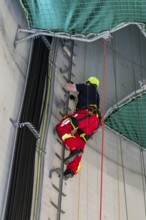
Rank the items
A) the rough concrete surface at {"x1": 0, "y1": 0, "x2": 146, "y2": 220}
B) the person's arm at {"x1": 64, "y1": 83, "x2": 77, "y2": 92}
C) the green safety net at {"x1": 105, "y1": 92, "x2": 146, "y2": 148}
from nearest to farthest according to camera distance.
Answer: the rough concrete surface at {"x1": 0, "y1": 0, "x2": 146, "y2": 220} → the person's arm at {"x1": 64, "y1": 83, "x2": 77, "y2": 92} → the green safety net at {"x1": 105, "y1": 92, "x2": 146, "y2": 148}

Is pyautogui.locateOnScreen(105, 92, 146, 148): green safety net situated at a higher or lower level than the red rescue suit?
higher

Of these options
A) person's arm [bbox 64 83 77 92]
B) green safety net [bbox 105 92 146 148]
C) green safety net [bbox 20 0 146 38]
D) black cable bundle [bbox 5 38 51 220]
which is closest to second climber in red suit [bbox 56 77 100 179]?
person's arm [bbox 64 83 77 92]

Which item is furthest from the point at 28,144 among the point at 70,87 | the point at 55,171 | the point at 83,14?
the point at 83,14

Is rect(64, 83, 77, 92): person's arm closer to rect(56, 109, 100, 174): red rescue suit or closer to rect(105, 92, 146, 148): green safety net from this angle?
rect(56, 109, 100, 174): red rescue suit

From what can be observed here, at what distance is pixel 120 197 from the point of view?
5.52 metres

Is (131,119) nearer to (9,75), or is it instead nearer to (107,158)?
(107,158)

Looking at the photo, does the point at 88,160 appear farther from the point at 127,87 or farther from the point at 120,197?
the point at 127,87

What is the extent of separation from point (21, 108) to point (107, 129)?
188 centimetres

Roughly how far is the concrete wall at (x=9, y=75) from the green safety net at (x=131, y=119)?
1.54 meters

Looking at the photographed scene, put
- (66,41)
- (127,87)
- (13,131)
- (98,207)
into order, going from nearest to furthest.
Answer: (13,131) < (98,207) < (66,41) < (127,87)

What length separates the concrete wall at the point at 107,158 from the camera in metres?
4.75

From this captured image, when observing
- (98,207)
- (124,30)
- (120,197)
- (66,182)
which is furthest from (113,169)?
(124,30)

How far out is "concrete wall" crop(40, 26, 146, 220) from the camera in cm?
475

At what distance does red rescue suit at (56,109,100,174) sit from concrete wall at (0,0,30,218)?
0.61m
